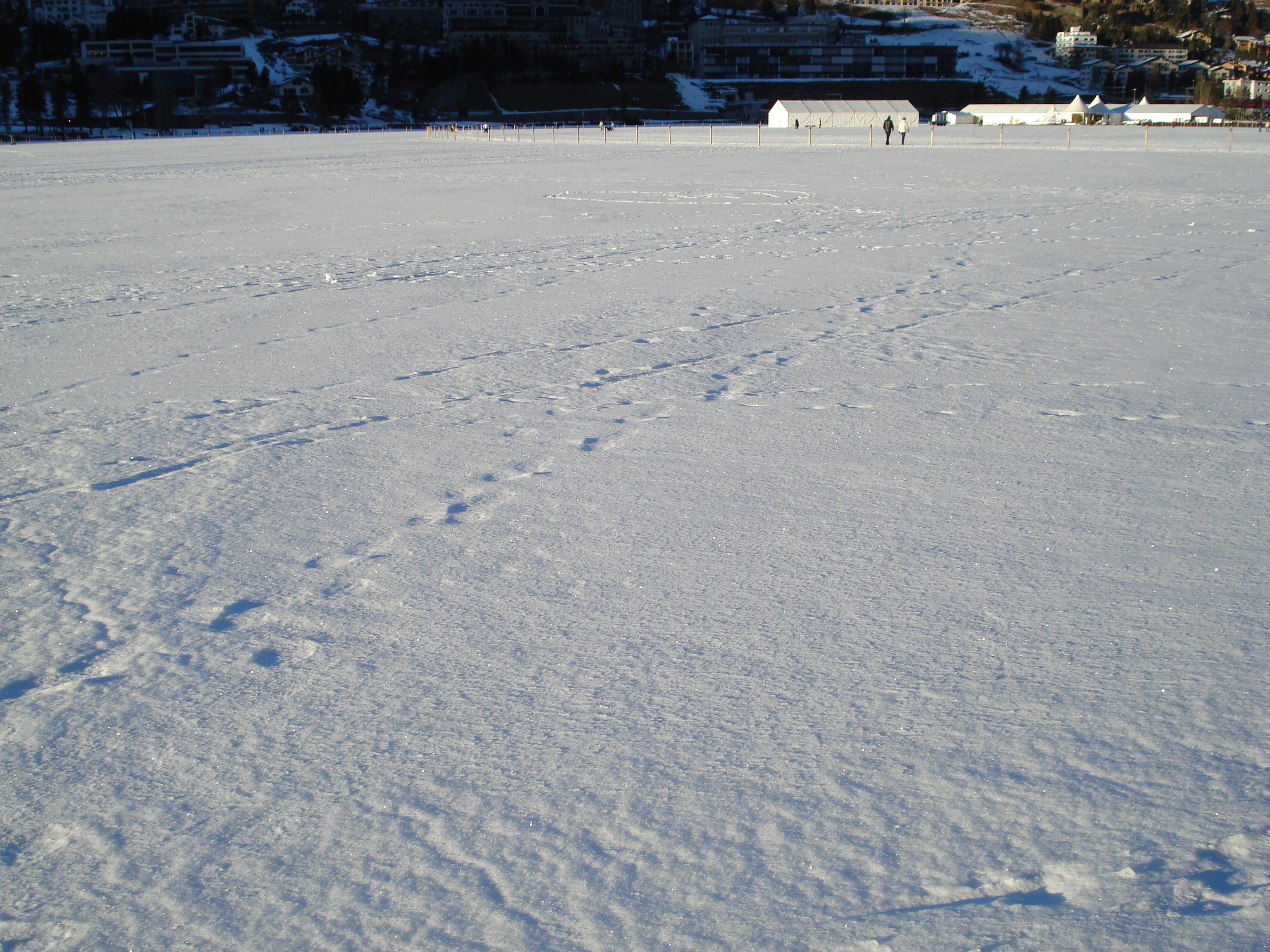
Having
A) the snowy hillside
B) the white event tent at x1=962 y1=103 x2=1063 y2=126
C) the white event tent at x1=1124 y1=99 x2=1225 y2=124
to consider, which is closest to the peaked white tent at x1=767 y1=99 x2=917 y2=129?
the white event tent at x1=962 y1=103 x2=1063 y2=126

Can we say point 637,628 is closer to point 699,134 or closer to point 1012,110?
point 699,134

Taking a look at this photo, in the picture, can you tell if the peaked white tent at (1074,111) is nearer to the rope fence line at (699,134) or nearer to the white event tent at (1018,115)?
the white event tent at (1018,115)

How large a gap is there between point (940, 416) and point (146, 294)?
6359mm

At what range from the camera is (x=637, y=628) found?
9.61 ft

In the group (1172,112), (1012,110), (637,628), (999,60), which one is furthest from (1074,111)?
(999,60)

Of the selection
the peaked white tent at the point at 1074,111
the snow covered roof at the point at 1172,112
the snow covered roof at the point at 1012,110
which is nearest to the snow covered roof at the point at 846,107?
the snow covered roof at the point at 1012,110

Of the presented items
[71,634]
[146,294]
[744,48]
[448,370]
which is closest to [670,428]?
[448,370]

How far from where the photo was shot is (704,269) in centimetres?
904

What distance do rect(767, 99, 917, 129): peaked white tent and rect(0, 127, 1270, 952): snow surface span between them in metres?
61.6

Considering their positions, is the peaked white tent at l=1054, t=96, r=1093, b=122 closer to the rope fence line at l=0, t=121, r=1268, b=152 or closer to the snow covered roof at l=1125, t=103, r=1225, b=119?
the snow covered roof at l=1125, t=103, r=1225, b=119

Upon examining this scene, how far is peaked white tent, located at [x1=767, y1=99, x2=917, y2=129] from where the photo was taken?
65.1 metres

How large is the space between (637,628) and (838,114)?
69.9 metres

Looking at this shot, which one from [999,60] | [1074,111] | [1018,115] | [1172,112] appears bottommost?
[1172,112]

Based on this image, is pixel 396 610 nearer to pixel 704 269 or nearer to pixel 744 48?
pixel 704 269
